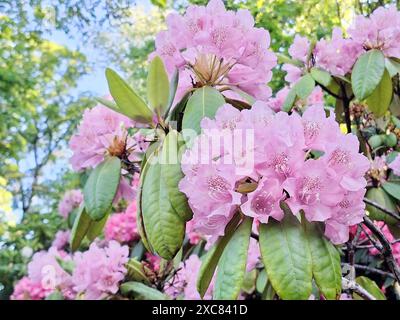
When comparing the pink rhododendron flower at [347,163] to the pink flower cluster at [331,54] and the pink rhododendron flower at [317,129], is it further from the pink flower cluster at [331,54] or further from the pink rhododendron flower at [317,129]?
the pink flower cluster at [331,54]

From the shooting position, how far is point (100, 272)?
4.23ft

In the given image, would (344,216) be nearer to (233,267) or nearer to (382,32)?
(233,267)

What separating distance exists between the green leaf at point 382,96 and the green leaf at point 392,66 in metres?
0.01

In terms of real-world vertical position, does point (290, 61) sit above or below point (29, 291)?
above

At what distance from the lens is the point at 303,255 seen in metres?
0.59

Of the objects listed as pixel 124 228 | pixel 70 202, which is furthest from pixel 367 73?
pixel 70 202

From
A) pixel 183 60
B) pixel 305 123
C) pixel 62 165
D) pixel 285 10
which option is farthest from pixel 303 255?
pixel 62 165

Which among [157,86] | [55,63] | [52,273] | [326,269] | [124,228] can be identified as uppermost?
[55,63]

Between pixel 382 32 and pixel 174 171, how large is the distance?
75cm

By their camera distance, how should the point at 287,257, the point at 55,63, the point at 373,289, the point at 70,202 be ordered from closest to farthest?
1. the point at 287,257
2. the point at 373,289
3. the point at 70,202
4. the point at 55,63

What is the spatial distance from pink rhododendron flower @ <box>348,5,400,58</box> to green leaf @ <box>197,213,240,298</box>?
74 cm
